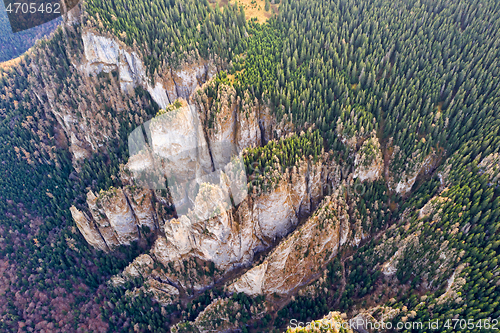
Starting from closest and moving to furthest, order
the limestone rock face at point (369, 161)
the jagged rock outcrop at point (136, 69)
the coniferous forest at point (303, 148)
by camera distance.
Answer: the coniferous forest at point (303, 148), the limestone rock face at point (369, 161), the jagged rock outcrop at point (136, 69)

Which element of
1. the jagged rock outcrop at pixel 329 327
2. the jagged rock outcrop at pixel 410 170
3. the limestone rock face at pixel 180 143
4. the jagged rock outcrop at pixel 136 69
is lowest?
the jagged rock outcrop at pixel 329 327

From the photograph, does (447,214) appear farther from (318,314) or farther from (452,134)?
(318,314)

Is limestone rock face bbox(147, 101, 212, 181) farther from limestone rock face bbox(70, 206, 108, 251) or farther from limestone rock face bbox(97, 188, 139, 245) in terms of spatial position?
limestone rock face bbox(70, 206, 108, 251)

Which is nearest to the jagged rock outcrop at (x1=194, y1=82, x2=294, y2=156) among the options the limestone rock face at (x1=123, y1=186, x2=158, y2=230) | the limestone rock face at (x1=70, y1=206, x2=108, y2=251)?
the limestone rock face at (x1=123, y1=186, x2=158, y2=230)

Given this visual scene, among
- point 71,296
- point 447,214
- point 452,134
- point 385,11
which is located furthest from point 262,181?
point 385,11

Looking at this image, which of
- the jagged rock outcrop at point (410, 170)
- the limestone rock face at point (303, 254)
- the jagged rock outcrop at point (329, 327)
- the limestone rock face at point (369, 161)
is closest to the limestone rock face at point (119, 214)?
the limestone rock face at point (303, 254)

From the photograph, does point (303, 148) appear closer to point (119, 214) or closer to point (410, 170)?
point (410, 170)

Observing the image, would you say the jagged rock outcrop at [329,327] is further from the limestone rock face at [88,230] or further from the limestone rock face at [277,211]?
the limestone rock face at [88,230]
